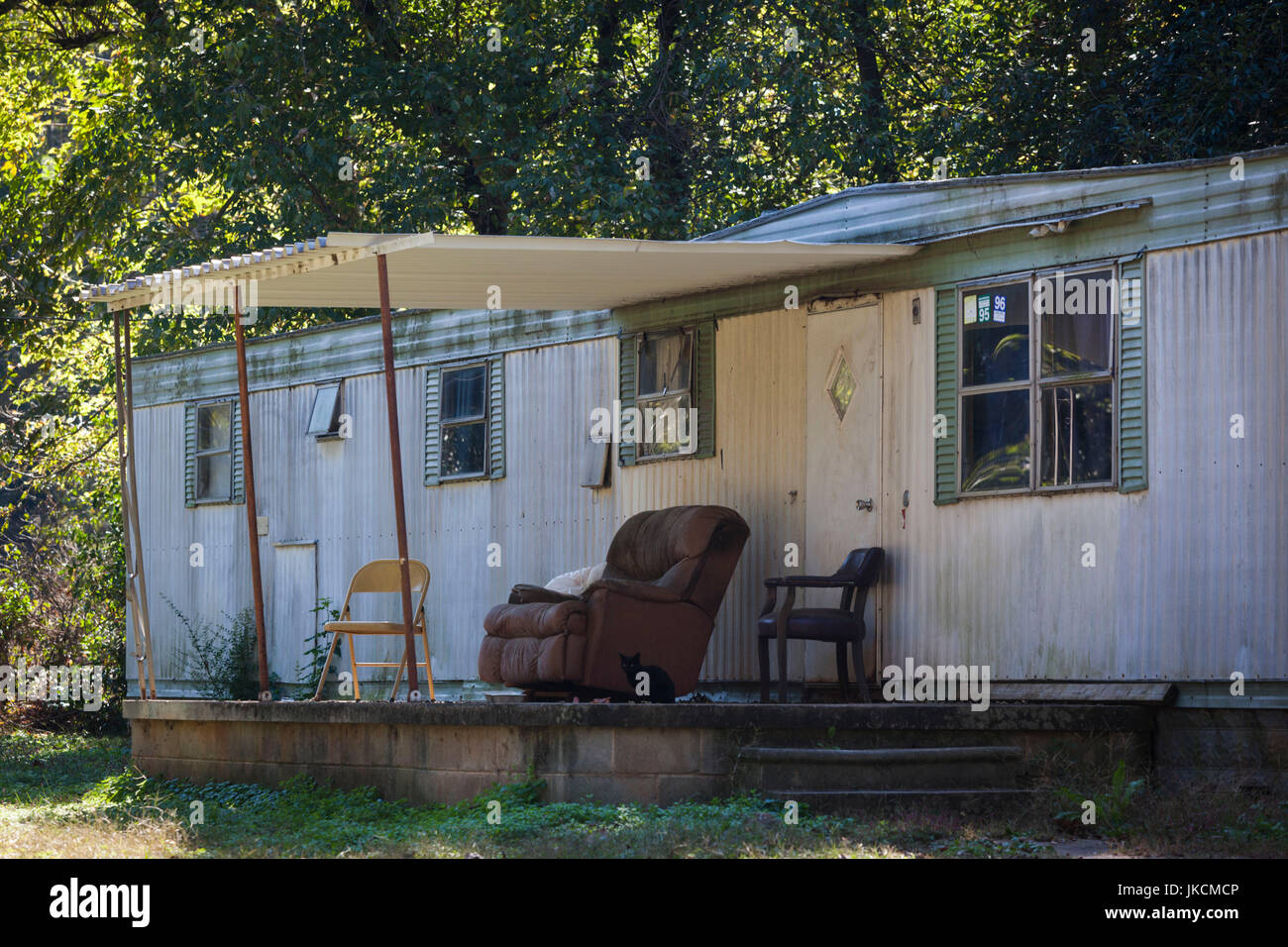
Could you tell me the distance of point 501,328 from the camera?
38.3 feet

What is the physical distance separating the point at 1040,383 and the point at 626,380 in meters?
3.16

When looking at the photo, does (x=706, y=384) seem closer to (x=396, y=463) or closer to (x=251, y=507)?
(x=396, y=463)

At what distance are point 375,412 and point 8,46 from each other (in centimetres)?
754

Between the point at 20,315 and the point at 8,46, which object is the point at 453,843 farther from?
the point at 8,46

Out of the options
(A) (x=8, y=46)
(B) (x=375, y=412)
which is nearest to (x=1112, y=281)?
(B) (x=375, y=412)

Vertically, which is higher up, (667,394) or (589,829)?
(667,394)

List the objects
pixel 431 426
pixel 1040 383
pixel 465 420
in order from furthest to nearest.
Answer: pixel 431 426
pixel 465 420
pixel 1040 383

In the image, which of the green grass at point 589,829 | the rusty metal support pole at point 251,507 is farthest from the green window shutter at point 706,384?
the green grass at point 589,829

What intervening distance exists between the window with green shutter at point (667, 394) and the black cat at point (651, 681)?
76.0 inches

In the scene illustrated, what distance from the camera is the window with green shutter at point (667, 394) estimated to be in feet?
33.7

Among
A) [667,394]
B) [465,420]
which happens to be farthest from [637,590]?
[465,420]

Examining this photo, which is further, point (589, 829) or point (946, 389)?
point (946, 389)

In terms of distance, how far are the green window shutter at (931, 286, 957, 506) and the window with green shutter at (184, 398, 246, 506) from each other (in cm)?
680

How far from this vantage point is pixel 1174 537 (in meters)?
7.83
